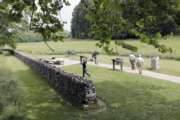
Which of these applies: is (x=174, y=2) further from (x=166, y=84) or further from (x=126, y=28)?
(x=166, y=84)

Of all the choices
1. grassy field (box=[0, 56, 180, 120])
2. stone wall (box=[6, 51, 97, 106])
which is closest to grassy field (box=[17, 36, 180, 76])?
stone wall (box=[6, 51, 97, 106])

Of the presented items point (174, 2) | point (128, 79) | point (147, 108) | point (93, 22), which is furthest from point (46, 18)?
point (128, 79)

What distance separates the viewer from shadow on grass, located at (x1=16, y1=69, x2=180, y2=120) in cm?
1270

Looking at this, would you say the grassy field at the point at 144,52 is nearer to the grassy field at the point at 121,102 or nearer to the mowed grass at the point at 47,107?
the grassy field at the point at 121,102

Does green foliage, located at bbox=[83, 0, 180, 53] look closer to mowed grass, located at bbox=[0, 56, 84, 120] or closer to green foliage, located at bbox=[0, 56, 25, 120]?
mowed grass, located at bbox=[0, 56, 84, 120]

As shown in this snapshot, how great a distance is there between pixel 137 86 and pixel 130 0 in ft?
30.4

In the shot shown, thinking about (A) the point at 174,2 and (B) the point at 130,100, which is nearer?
(A) the point at 174,2

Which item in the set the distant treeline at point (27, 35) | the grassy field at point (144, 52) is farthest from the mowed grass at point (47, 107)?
the grassy field at point (144, 52)

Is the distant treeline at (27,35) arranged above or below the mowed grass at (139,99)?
above

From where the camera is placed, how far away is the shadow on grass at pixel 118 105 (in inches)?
500

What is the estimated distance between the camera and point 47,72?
2348 cm

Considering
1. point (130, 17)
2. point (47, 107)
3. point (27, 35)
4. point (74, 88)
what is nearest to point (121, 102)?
point (74, 88)

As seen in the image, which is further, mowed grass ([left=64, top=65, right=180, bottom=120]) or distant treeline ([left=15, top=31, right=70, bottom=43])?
mowed grass ([left=64, top=65, right=180, bottom=120])

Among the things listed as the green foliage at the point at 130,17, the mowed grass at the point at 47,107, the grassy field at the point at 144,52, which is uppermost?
the green foliage at the point at 130,17
